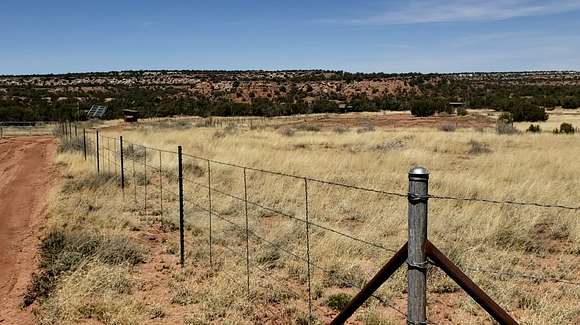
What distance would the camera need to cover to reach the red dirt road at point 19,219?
7352 millimetres

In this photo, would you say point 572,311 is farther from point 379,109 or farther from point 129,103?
point 129,103

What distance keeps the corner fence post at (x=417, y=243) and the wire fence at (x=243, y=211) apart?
0.07 meters

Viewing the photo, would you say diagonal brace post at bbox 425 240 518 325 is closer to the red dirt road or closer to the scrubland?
the scrubland

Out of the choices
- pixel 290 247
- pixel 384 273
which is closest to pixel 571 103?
pixel 290 247

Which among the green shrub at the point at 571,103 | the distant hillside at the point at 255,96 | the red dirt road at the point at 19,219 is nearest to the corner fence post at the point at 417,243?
the red dirt road at the point at 19,219

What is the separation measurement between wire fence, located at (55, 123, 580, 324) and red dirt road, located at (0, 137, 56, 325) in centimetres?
214

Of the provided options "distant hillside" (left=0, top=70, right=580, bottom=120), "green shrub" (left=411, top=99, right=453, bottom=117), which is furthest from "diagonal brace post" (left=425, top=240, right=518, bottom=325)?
"distant hillside" (left=0, top=70, right=580, bottom=120)

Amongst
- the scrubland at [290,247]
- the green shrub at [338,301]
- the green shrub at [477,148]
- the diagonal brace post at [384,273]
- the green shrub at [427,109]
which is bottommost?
the green shrub at [338,301]

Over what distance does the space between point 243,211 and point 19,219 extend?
4.99 m

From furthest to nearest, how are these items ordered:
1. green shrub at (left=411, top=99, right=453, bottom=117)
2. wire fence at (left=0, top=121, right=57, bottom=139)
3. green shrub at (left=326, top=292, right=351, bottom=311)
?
green shrub at (left=411, top=99, right=453, bottom=117) < wire fence at (left=0, top=121, right=57, bottom=139) < green shrub at (left=326, top=292, right=351, bottom=311)

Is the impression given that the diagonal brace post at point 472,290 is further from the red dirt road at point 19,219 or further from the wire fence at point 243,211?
the red dirt road at point 19,219

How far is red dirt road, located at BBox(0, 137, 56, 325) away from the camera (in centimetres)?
735

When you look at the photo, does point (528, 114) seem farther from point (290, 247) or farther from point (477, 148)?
point (290, 247)

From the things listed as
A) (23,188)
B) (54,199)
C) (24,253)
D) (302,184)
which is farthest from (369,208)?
(23,188)
